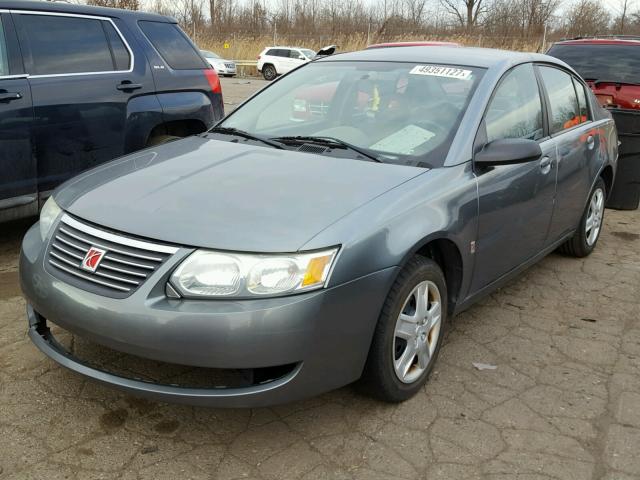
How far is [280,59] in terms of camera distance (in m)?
31.7

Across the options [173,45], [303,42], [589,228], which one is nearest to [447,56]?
[589,228]

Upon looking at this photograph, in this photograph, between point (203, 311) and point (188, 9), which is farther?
point (188, 9)

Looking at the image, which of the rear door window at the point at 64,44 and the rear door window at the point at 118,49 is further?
the rear door window at the point at 118,49

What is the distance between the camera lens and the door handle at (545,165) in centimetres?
391

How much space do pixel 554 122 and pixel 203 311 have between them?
9.61ft

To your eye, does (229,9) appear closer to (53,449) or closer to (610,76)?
(610,76)

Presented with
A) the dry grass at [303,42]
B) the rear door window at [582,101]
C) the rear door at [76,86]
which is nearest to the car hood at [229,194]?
the rear door at [76,86]

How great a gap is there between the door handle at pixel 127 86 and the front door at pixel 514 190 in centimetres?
298

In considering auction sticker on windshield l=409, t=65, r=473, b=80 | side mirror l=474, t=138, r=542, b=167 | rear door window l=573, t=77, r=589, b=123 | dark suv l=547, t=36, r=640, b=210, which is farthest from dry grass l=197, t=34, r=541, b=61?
side mirror l=474, t=138, r=542, b=167

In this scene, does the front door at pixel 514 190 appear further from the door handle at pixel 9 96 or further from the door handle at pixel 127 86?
the door handle at pixel 9 96

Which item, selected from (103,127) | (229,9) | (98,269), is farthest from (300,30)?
(98,269)

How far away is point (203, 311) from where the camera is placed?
2.37 meters

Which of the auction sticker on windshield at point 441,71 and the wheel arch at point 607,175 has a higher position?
the auction sticker on windshield at point 441,71

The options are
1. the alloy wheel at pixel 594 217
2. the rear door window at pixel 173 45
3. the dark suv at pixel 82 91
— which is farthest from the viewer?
the rear door window at pixel 173 45
